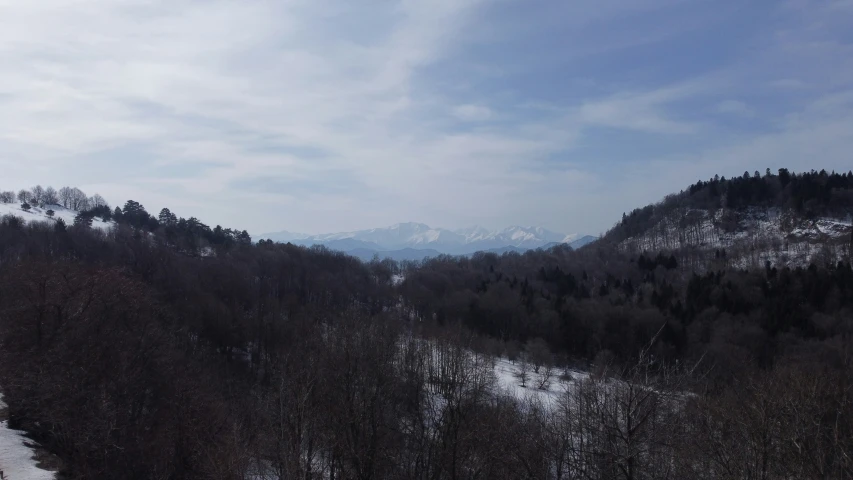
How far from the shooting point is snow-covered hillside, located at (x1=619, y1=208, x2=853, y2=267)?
8844 cm

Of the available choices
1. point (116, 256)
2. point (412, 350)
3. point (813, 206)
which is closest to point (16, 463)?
point (412, 350)

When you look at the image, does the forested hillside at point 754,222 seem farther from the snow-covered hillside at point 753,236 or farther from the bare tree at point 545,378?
the bare tree at point 545,378

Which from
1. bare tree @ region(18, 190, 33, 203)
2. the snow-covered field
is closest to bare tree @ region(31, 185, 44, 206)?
bare tree @ region(18, 190, 33, 203)

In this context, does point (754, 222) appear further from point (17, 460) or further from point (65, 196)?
point (65, 196)

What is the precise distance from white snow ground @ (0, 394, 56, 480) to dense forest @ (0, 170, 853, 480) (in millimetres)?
1173

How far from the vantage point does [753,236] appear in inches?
4144

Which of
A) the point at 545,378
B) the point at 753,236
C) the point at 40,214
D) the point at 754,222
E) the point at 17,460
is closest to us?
the point at 17,460

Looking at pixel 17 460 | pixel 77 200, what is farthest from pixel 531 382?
pixel 77 200

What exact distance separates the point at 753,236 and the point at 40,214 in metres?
129

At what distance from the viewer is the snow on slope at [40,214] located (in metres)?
86.1

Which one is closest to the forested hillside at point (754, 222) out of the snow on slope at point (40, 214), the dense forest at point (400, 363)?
the dense forest at point (400, 363)

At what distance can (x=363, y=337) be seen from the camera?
2497cm

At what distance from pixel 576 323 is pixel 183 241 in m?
61.7

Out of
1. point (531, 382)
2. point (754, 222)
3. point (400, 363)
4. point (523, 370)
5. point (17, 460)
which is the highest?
point (754, 222)
